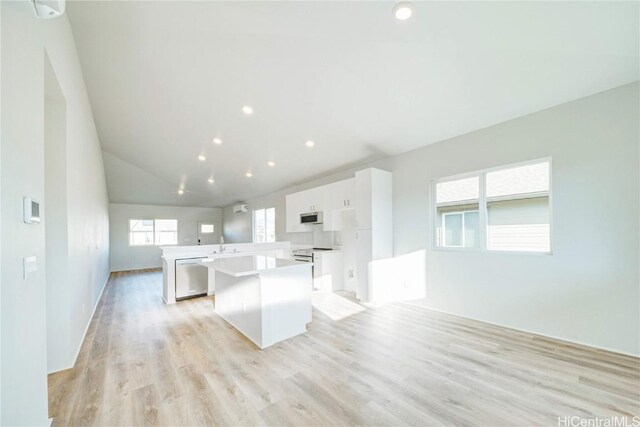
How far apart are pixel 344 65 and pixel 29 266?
2977mm

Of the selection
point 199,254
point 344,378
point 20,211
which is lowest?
point 344,378

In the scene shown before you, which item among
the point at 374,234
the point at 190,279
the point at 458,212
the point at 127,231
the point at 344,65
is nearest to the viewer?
the point at 344,65

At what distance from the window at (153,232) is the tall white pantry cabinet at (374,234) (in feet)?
28.8

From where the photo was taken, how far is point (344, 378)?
7.38 feet

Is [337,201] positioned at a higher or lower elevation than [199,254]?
higher

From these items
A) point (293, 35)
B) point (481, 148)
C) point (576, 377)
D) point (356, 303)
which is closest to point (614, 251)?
point (576, 377)

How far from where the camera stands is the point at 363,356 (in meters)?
2.63

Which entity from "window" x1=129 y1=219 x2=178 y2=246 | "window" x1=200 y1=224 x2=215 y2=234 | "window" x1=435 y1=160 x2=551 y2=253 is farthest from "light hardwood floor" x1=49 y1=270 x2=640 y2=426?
"window" x1=200 y1=224 x2=215 y2=234

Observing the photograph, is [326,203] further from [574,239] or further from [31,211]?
[31,211]

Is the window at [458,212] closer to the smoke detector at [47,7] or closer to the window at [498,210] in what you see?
the window at [498,210]

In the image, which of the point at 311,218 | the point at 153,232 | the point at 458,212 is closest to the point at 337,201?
the point at 311,218

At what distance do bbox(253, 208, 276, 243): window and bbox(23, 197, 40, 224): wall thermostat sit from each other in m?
6.84

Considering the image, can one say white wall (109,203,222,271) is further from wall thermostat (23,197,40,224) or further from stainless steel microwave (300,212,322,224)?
wall thermostat (23,197,40,224)

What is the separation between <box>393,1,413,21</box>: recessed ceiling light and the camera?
2.04 metres
